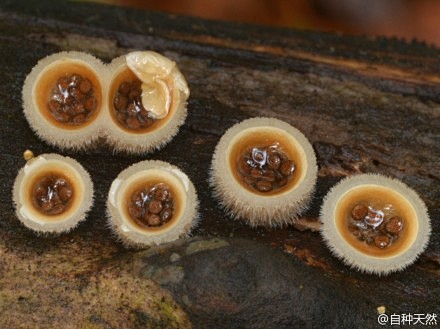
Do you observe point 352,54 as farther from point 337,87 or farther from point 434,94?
point 434,94

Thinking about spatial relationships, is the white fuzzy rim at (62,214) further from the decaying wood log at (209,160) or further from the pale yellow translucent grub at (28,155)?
the pale yellow translucent grub at (28,155)

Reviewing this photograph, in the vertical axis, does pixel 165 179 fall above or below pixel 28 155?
below

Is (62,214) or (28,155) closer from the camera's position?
(62,214)

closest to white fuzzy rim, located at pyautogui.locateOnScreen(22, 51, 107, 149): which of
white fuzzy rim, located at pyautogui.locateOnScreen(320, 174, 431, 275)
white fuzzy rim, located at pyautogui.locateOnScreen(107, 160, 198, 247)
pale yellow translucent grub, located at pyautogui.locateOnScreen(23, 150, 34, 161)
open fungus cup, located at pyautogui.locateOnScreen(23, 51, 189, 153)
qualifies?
open fungus cup, located at pyautogui.locateOnScreen(23, 51, 189, 153)

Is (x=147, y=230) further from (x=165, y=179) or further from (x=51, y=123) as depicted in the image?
(x=51, y=123)
